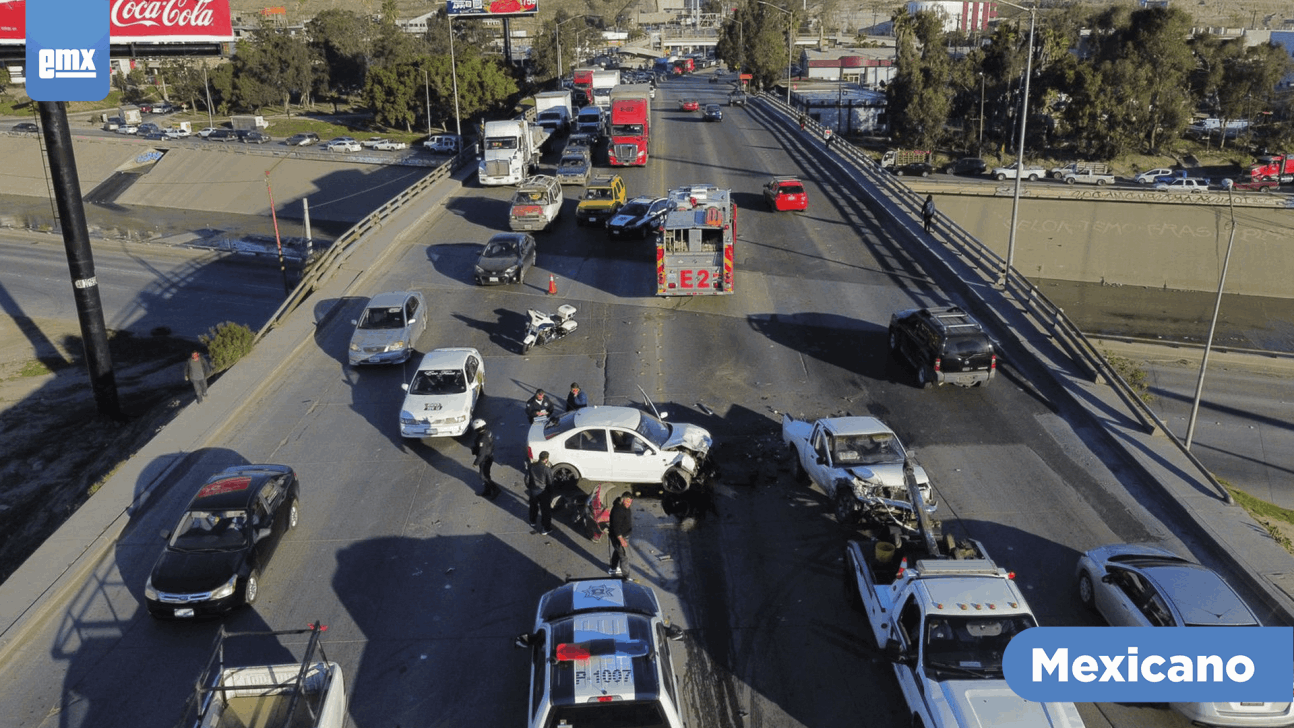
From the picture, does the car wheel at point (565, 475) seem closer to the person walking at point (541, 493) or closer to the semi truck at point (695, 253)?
the person walking at point (541, 493)

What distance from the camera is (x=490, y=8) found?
87.2 m

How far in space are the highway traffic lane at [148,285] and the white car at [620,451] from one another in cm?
2777

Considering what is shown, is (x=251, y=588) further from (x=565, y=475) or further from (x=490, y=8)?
(x=490, y=8)

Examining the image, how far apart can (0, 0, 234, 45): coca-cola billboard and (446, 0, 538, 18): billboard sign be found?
5629cm

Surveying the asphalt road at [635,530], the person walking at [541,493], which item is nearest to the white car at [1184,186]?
the asphalt road at [635,530]

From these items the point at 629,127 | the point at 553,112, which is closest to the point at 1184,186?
the point at 629,127

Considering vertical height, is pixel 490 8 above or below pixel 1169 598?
above

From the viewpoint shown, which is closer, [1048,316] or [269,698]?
[269,698]

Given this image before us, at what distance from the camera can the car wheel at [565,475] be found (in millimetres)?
18469

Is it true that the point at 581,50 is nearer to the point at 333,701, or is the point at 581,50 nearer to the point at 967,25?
the point at 967,25

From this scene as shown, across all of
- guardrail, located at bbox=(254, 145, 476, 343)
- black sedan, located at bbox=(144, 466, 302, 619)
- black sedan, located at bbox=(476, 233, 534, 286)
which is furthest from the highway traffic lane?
black sedan, located at bbox=(144, 466, 302, 619)

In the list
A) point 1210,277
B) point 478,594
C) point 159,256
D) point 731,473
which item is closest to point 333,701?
point 478,594

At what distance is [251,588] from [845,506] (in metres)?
10.1

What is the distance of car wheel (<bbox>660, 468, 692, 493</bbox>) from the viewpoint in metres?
18.2
